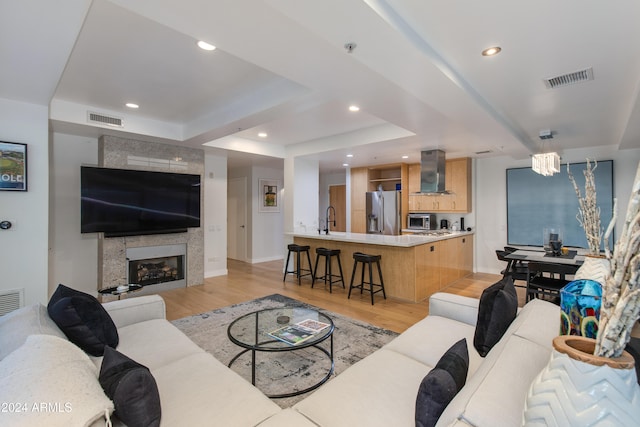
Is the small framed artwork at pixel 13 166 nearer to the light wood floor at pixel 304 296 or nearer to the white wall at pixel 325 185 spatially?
the light wood floor at pixel 304 296

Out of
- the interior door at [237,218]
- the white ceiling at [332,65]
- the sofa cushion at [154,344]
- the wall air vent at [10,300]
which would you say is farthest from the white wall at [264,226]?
the sofa cushion at [154,344]

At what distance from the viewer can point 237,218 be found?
8234 millimetres

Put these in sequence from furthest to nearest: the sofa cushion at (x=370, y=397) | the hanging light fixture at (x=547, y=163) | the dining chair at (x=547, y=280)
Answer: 1. the hanging light fixture at (x=547, y=163)
2. the dining chair at (x=547, y=280)
3. the sofa cushion at (x=370, y=397)

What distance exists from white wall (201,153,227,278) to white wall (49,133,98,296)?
1.82 m

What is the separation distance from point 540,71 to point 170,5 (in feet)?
9.23

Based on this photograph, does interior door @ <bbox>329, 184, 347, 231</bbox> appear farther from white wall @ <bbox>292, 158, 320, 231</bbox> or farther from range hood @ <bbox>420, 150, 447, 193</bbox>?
range hood @ <bbox>420, 150, 447, 193</bbox>

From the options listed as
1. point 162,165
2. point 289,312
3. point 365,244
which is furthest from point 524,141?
point 162,165

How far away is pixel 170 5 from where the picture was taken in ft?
5.22

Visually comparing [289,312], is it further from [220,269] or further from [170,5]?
[220,269]

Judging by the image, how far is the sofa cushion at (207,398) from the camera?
1335 mm

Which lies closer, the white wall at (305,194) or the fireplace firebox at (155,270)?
the fireplace firebox at (155,270)

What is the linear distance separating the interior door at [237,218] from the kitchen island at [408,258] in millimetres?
2611

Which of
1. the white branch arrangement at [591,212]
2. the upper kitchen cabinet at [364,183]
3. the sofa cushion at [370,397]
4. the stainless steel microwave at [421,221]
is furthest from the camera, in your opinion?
the upper kitchen cabinet at [364,183]

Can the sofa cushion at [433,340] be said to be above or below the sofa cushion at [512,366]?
below
